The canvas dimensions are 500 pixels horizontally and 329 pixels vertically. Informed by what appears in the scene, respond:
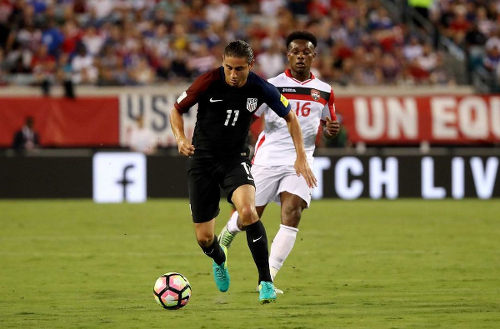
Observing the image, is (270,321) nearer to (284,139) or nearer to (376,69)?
(284,139)

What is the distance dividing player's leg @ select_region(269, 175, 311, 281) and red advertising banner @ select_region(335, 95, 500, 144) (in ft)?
41.5

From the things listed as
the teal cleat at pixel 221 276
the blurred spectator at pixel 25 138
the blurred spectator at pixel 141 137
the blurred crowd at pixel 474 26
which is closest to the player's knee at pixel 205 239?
the teal cleat at pixel 221 276

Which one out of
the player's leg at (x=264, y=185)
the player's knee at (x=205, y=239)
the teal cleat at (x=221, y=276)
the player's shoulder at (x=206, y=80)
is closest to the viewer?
the player's shoulder at (x=206, y=80)

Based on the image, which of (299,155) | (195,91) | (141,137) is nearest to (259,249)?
(299,155)

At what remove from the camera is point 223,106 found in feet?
27.1

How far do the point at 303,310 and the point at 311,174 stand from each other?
109 centimetres

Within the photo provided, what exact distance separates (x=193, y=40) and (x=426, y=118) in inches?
208

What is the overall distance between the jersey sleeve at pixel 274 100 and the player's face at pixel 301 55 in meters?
0.86

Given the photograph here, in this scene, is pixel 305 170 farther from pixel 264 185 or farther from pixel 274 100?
pixel 264 185

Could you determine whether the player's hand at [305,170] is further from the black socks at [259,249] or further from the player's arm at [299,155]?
the black socks at [259,249]

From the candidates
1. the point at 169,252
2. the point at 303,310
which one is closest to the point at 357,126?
the point at 169,252

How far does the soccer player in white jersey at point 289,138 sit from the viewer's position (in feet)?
29.7

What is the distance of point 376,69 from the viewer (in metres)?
22.7

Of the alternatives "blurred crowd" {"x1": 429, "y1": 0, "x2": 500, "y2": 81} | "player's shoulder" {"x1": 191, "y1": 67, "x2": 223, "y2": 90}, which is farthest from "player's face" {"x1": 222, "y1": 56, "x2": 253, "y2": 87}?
"blurred crowd" {"x1": 429, "y1": 0, "x2": 500, "y2": 81}
